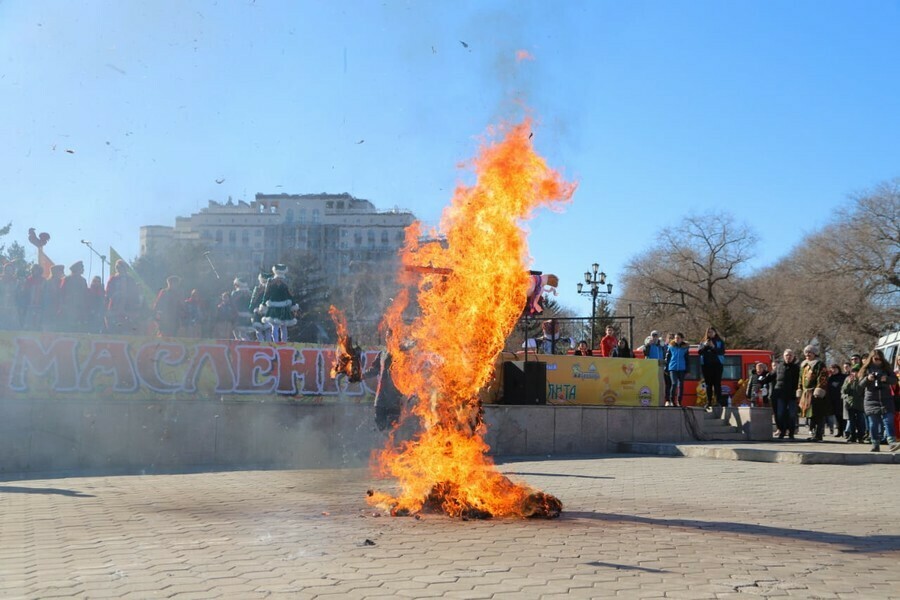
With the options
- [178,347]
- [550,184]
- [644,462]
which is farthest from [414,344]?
[644,462]

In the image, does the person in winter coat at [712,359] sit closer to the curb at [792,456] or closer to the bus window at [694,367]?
the curb at [792,456]

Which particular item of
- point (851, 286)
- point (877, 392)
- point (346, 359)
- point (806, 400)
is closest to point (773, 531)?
point (346, 359)

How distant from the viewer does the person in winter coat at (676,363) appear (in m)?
21.1

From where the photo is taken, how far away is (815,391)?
2078 centimetres

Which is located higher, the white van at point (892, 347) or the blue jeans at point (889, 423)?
the white van at point (892, 347)

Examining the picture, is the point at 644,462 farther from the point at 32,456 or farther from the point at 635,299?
the point at 635,299

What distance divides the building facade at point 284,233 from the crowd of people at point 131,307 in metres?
1.14

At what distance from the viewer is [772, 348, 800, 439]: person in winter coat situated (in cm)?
2033

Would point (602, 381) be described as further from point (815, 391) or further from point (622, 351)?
point (815, 391)

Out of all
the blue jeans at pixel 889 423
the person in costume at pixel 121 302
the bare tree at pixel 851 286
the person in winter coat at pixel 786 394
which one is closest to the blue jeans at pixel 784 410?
the person in winter coat at pixel 786 394

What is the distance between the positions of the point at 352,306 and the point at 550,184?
4.86 meters

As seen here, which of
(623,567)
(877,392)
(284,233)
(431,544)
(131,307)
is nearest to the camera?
(623,567)

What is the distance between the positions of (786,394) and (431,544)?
15.9m

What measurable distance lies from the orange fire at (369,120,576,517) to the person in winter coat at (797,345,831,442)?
45.1 ft
